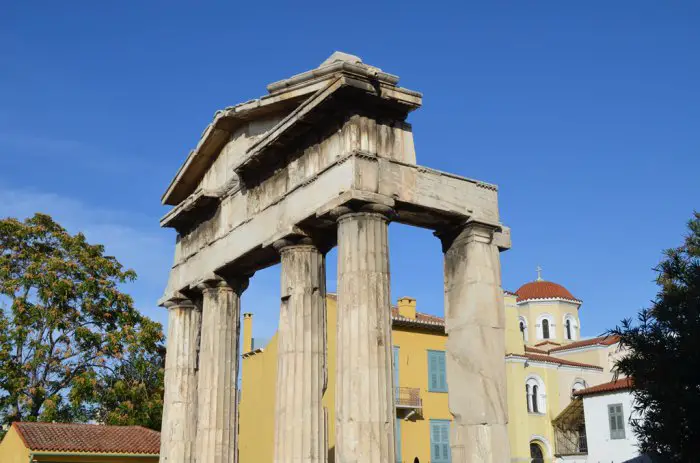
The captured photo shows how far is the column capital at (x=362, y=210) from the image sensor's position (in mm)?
11648

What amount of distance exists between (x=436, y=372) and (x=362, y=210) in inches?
742

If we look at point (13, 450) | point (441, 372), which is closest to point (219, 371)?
point (13, 450)

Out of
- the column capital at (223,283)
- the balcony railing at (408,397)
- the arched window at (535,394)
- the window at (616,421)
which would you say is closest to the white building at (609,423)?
the window at (616,421)

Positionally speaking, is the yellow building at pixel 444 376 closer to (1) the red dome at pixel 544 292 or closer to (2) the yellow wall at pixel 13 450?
(1) the red dome at pixel 544 292

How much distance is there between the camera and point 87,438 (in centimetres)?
2261

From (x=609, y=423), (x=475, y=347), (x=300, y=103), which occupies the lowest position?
(x=475, y=347)

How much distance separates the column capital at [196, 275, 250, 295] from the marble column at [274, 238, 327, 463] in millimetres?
2894

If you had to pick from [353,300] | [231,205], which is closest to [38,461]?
A: [231,205]

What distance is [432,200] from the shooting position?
12516mm

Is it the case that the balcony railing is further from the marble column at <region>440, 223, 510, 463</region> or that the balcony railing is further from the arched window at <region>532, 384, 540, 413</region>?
the marble column at <region>440, 223, 510, 463</region>

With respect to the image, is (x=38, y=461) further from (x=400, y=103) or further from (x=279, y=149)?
(x=400, y=103)

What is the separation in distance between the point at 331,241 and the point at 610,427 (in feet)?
73.8

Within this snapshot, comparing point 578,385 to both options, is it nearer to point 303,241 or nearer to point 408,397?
point 408,397

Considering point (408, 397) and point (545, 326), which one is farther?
point (545, 326)
